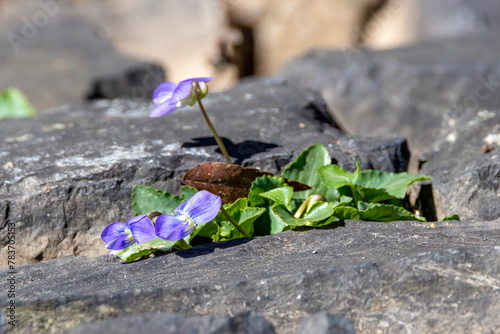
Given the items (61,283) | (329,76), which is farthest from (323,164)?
(329,76)

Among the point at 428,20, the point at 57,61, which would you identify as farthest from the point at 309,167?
the point at 428,20

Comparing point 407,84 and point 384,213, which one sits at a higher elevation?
point 407,84

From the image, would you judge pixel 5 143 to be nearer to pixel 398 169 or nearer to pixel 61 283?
pixel 61 283

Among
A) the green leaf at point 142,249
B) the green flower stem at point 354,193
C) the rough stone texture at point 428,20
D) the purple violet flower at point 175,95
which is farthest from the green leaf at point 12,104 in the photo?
the rough stone texture at point 428,20

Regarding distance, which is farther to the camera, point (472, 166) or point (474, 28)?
point (474, 28)

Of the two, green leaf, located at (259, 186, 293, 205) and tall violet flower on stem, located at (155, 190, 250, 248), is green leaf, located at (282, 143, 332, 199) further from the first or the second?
tall violet flower on stem, located at (155, 190, 250, 248)

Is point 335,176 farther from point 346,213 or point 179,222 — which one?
point 179,222
